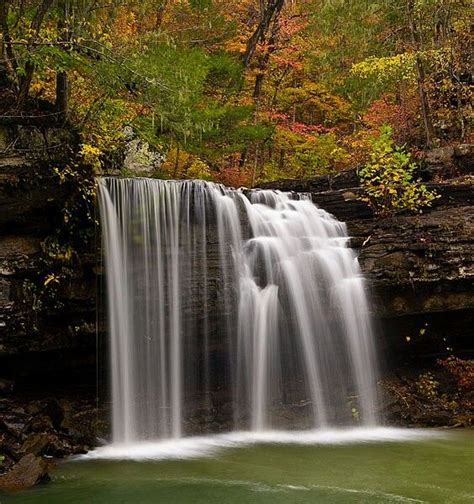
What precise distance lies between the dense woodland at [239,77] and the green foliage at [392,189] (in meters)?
0.11

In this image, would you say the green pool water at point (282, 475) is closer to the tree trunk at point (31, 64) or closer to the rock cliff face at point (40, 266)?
the rock cliff face at point (40, 266)

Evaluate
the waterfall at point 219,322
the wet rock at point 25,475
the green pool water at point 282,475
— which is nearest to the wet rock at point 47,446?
the green pool water at point 282,475

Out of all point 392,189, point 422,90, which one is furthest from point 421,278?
point 422,90

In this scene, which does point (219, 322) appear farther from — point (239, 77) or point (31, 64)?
point (239, 77)

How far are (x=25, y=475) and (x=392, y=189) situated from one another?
317 inches

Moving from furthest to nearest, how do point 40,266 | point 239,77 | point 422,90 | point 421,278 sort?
point 239,77 → point 422,90 → point 421,278 → point 40,266

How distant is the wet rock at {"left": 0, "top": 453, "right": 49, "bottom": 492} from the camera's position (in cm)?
573

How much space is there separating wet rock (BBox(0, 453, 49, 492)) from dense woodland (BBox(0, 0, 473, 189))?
4.74m

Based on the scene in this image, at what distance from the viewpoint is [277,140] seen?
64.4 ft

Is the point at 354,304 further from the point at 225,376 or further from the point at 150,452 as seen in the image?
the point at 150,452

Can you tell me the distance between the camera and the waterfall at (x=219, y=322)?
868 cm

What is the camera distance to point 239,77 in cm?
1542

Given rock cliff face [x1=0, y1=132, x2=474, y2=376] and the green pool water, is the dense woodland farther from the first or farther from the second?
the green pool water

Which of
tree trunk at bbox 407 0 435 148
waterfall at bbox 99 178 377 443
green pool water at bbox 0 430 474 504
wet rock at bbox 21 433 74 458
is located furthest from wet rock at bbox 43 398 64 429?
tree trunk at bbox 407 0 435 148
